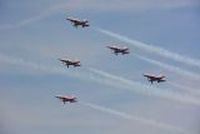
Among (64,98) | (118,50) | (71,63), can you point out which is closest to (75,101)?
(64,98)

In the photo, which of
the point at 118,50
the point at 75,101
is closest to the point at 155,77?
the point at 118,50

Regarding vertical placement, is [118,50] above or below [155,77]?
above

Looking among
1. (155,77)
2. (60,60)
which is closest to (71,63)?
(60,60)

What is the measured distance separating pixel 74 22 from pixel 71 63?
2.02ft

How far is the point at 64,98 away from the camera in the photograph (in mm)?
6055

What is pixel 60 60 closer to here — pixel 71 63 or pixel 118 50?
pixel 71 63

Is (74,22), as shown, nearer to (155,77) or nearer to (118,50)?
(118,50)

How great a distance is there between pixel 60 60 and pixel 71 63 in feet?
0.56

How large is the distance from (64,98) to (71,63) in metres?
0.53

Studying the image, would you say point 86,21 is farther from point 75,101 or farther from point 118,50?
point 75,101

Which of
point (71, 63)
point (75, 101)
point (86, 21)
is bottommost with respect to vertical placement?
point (75, 101)

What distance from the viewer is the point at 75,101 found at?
6.13 m

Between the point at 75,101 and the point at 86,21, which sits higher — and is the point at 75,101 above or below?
below

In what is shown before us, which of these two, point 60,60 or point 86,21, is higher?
point 86,21
